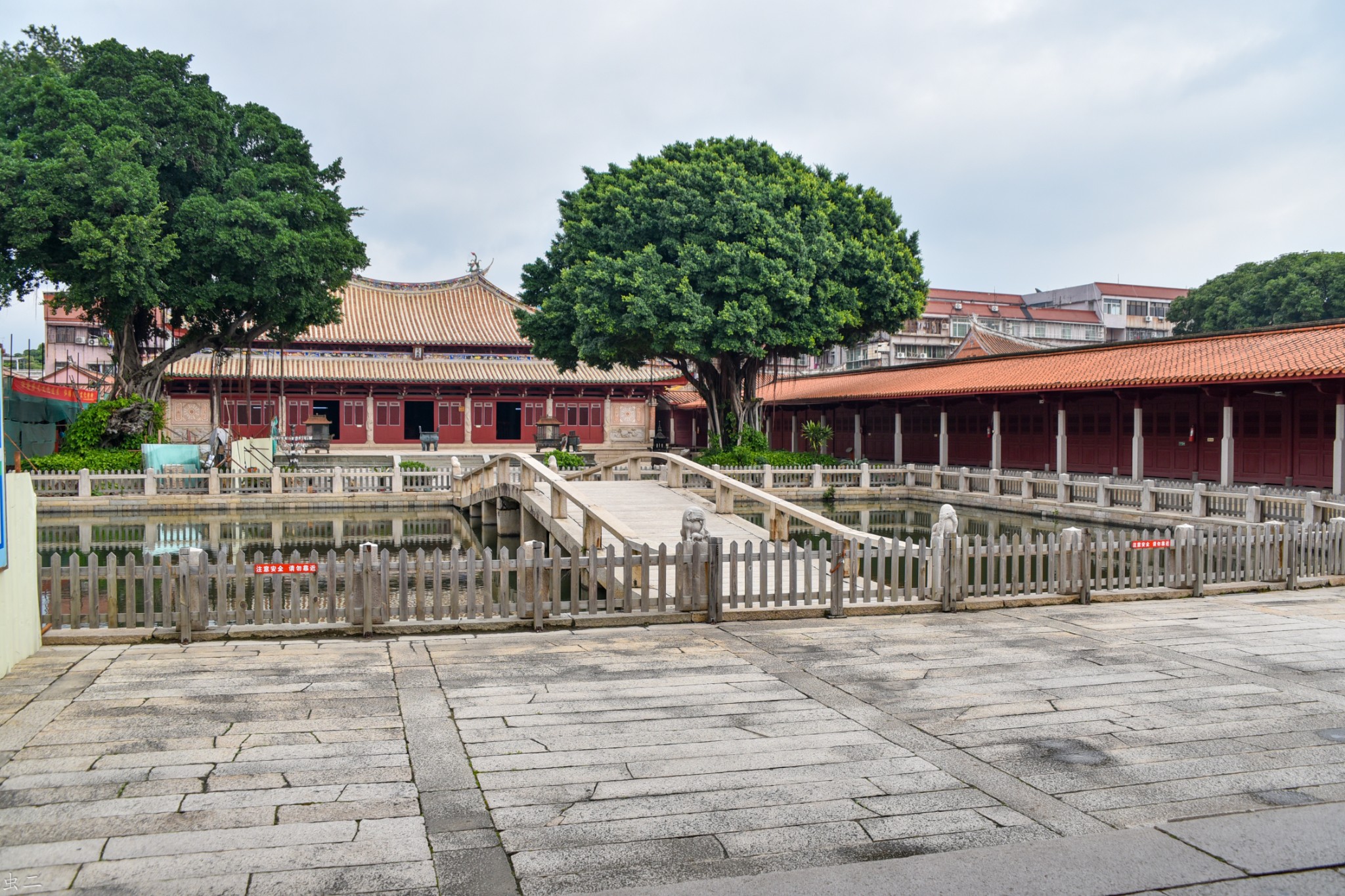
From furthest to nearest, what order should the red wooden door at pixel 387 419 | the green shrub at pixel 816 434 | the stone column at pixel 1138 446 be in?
1. the red wooden door at pixel 387 419
2. the green shrub at pixel 816 434
3. the stone column at pixel 1138 446

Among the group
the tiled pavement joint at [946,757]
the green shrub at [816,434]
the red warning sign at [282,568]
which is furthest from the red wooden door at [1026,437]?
the red warning sign at [282,568]

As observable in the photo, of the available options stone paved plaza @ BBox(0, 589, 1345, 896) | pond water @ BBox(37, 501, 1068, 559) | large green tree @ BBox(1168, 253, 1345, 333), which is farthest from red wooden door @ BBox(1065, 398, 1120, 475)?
large green tree @ BBox(1168, 253, 1345, 333)

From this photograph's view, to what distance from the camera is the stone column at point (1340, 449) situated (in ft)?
67.8

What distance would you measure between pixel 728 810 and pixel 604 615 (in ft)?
15.5

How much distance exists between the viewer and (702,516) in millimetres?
11469

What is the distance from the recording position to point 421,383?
46.8 m

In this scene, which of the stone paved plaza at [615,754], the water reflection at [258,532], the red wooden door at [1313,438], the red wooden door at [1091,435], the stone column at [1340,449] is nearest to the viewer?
the stone paved plaza at [615,754]

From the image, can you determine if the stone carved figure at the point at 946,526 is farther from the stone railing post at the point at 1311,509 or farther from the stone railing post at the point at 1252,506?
the stone railing post at the point at 1252,506

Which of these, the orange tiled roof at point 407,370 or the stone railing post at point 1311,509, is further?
the orange tiled roof at point 407,370

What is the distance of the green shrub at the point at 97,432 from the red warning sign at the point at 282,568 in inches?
997

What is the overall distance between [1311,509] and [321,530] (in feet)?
72.5

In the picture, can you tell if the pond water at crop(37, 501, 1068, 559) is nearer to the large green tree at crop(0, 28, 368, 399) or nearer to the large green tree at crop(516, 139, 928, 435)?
the large green tree at crop(516, 139, 928, 435)

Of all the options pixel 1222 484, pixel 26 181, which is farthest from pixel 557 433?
pixel 1222 484

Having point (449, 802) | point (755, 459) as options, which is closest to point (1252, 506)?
point (755, 459)
